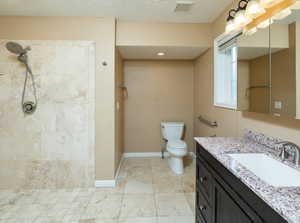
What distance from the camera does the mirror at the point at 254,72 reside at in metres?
1.40

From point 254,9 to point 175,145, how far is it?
198 centimetres

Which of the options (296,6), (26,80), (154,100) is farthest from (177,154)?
(26,80)

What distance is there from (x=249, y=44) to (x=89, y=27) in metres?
1.97

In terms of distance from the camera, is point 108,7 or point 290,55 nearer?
point 290,55

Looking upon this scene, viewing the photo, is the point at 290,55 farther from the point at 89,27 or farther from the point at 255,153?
the point at 89,27

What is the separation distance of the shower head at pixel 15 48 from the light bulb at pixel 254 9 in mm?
2613

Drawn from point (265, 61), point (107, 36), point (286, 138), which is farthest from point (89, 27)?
point (286, 138)

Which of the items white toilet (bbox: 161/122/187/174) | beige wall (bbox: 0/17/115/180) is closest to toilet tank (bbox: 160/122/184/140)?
white toilet (bbox: 161/122/187/174)

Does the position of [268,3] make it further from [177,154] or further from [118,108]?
[118,108]

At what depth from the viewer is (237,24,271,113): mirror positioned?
4.58ft

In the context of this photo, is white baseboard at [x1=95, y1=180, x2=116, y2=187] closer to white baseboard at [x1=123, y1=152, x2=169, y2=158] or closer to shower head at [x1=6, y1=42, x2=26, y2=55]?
white baseboard at [x1=123, y1=152, x2=169, y2=158]

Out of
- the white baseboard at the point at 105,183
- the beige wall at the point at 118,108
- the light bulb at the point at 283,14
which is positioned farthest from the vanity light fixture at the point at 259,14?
the white baseboard at the point at 105,183

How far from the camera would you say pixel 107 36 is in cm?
237

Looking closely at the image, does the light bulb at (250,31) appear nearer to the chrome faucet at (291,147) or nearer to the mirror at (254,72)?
the mirror at (254,72)
